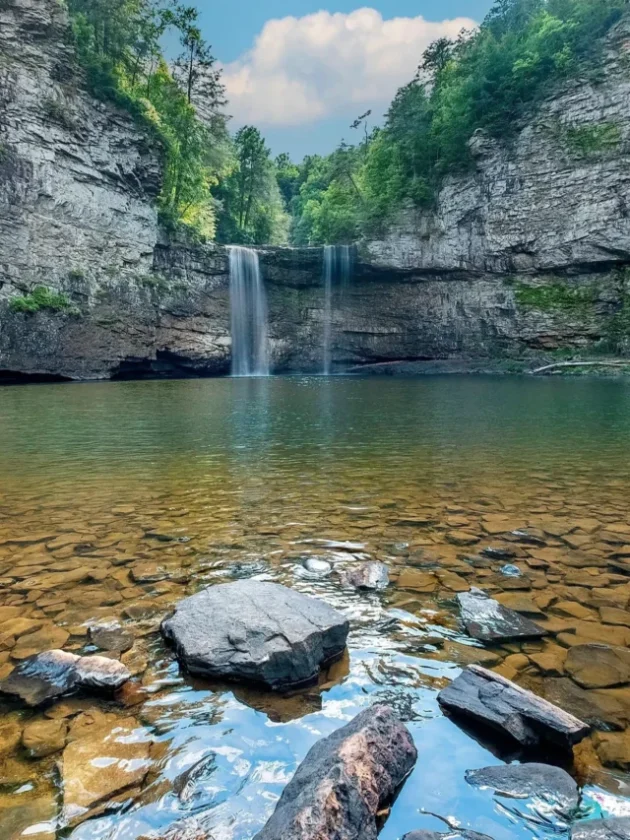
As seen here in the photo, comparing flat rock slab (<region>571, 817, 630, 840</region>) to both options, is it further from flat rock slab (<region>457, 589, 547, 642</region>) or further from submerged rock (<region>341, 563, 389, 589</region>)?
submerged rock (<region>341, 563, 389, 589</region>)

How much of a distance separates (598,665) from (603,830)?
1.15 metres

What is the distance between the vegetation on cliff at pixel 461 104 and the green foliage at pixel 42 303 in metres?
18.2

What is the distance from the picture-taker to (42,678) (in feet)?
7.70

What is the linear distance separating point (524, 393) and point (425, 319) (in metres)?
17.9

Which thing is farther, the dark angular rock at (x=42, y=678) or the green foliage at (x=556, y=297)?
the green foliage at (x=556, y=297)

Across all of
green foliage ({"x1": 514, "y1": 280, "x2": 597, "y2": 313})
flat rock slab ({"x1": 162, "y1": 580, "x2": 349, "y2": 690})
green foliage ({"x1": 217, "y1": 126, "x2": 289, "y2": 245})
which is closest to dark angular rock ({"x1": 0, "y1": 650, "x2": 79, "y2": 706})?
flat rock slab ({"x1": 162, "y1": 580, "x2": 349, "y2": 690})

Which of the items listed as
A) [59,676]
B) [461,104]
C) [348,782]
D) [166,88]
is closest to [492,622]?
[348,782]

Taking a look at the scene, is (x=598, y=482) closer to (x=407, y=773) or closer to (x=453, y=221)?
(x=407, y=773)

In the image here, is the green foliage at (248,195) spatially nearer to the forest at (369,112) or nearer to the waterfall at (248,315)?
the forest at (369,112)

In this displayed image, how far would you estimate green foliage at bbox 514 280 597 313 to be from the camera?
29.8m

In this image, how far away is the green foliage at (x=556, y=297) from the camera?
29.8m

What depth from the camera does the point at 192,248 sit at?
103ft

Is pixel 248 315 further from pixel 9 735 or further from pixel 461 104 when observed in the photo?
pixel 9 735

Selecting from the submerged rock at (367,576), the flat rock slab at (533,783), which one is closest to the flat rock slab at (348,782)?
the flat rock slab at (533,783)
